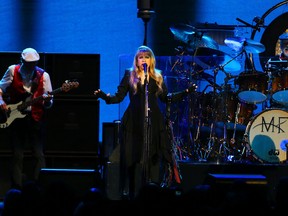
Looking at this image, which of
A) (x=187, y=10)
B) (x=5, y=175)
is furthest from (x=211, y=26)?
(x=5, y=175)

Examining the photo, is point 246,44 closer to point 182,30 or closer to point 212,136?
point 182,30

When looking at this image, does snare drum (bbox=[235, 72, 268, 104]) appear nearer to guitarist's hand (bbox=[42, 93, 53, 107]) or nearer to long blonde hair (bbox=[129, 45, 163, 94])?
long blonde hair (bbox=[129, 45, 163, 94])

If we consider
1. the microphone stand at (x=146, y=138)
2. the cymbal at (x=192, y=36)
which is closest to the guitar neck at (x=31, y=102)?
the microphone stand at (x=146, y=138)

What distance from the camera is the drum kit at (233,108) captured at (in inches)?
474

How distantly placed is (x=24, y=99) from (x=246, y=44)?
3.57 m

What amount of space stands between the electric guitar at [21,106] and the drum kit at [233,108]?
5.86 feet

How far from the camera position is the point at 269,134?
12.2 meters

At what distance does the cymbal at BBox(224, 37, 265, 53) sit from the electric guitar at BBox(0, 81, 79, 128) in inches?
112

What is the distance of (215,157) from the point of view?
12.0 meters

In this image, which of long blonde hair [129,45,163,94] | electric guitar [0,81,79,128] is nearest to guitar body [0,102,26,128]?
electric guitar [0,81,79,128]

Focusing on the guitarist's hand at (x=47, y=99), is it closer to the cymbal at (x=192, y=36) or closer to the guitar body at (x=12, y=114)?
the guitar body at (x=12, y=114)

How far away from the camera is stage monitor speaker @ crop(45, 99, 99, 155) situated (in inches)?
437

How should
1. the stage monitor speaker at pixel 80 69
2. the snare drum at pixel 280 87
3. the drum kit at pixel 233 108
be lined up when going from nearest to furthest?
the stage monitor speaker at pixel 80 69 → the drum kit at pixel 233 108 → the snare drum at pixel 280 87

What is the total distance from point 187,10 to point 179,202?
868cm
